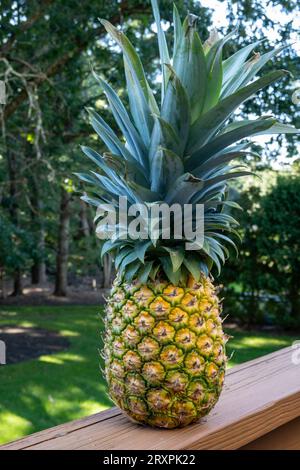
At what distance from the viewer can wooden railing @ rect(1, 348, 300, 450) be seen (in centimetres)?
145

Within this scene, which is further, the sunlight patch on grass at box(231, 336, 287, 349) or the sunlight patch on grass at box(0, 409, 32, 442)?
the sunlight patch on grass at box(231, 336, 287, 349)

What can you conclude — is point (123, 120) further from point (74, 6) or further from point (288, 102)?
point (74, 6)

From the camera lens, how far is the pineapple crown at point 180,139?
4.98 feet

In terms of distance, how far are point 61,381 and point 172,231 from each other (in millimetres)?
5271

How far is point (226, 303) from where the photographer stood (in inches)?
416

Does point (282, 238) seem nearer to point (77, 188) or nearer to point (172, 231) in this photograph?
point (77, 188)

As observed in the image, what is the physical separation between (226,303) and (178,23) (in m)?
9.24

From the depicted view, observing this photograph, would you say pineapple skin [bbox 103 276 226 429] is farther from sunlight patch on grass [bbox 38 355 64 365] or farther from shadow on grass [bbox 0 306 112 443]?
sunlight patch on grass [bbox 38 355 64 365]

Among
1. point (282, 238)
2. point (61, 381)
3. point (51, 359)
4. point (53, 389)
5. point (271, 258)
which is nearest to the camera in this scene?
point (53, 389)

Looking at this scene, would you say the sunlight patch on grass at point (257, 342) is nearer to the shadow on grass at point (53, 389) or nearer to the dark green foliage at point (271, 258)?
the dark green foliage at point (271, 258)

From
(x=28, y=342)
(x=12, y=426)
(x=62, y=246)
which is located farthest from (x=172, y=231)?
(x=62, y=246)

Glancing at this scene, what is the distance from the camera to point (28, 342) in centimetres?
903

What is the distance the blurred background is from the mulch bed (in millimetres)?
18

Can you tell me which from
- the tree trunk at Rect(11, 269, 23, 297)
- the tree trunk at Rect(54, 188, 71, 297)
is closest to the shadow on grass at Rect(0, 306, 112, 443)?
the tree trunk at Rect(54, 188, 71, 297)
